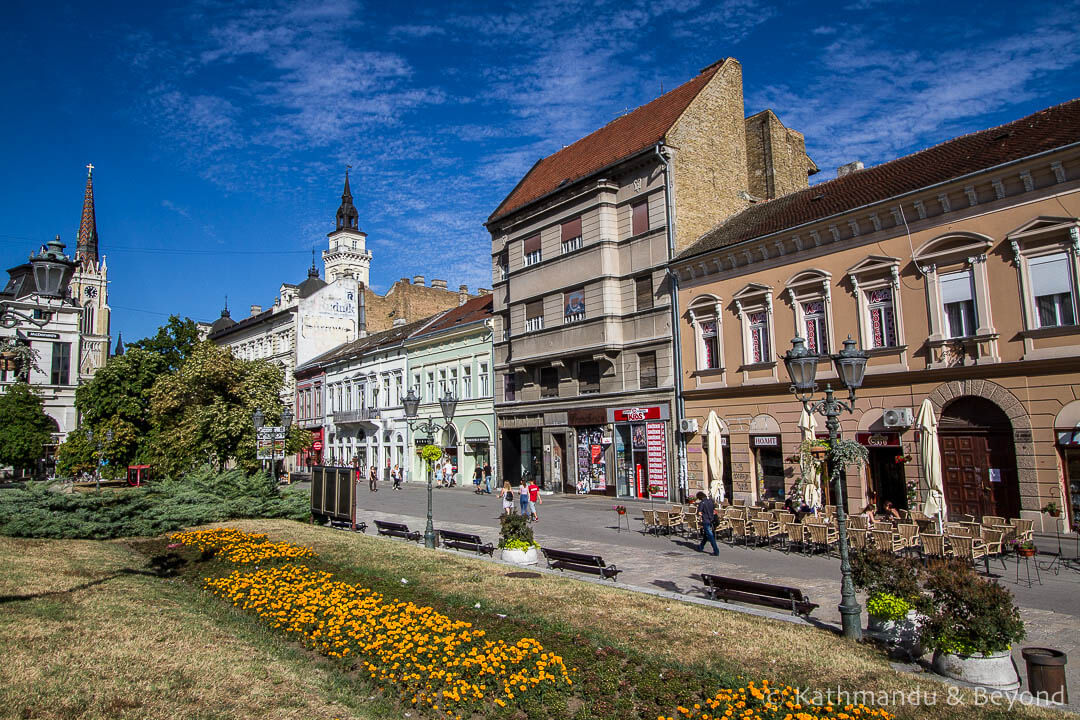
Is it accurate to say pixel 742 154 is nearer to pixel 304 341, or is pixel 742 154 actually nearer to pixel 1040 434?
pixel 1040 434

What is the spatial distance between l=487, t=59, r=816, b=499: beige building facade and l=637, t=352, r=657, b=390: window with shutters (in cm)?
5

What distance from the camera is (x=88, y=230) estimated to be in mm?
102062

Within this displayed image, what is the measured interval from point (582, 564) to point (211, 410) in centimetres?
2620

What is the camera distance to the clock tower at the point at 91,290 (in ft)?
270

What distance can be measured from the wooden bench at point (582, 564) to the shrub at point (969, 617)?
250 inches

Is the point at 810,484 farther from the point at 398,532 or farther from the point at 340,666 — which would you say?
the point at 340,666

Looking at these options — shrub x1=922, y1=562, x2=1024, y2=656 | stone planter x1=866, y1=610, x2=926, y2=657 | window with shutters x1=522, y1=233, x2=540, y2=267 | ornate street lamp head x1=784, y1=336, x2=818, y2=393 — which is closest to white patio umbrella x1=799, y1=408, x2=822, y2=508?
ornate street lamp head x1=784, y1=336, x2=818, y2=393

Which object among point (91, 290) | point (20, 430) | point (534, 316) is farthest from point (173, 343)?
point (91, 290)

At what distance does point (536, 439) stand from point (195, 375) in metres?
17.2

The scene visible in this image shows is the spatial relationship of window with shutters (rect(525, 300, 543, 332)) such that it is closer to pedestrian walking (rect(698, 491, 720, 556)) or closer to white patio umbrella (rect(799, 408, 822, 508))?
white patio umbrella (rect(799, 408, 822, 508))

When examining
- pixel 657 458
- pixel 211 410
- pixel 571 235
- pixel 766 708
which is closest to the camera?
pixel 766 708

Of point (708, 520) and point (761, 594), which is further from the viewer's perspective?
point (708, 520)

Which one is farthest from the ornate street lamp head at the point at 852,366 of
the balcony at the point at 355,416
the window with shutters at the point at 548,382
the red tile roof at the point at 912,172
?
the balcony at the point at 355,416

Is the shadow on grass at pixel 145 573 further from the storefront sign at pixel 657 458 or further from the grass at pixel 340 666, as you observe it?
the storefront sign at pixel 657 458
